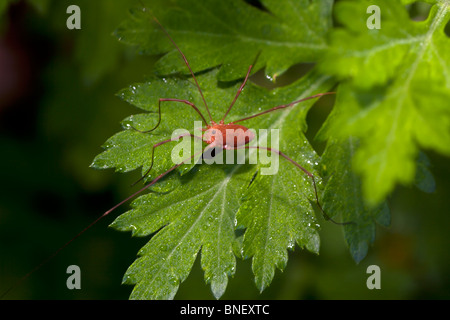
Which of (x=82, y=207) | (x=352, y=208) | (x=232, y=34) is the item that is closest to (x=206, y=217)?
(x=352, y=208)

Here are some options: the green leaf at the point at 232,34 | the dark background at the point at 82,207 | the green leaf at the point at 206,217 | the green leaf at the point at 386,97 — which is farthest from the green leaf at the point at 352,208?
the dark background at the point at 82,207

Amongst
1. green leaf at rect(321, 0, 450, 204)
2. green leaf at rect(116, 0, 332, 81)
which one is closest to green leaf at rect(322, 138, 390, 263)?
green leaf at rect(321, 0, 450, 204)

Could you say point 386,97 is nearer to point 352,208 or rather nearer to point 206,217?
point 352,208

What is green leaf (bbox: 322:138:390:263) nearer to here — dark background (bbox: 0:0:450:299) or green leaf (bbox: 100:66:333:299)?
green leaf (bbox: 100:66:333:299)
